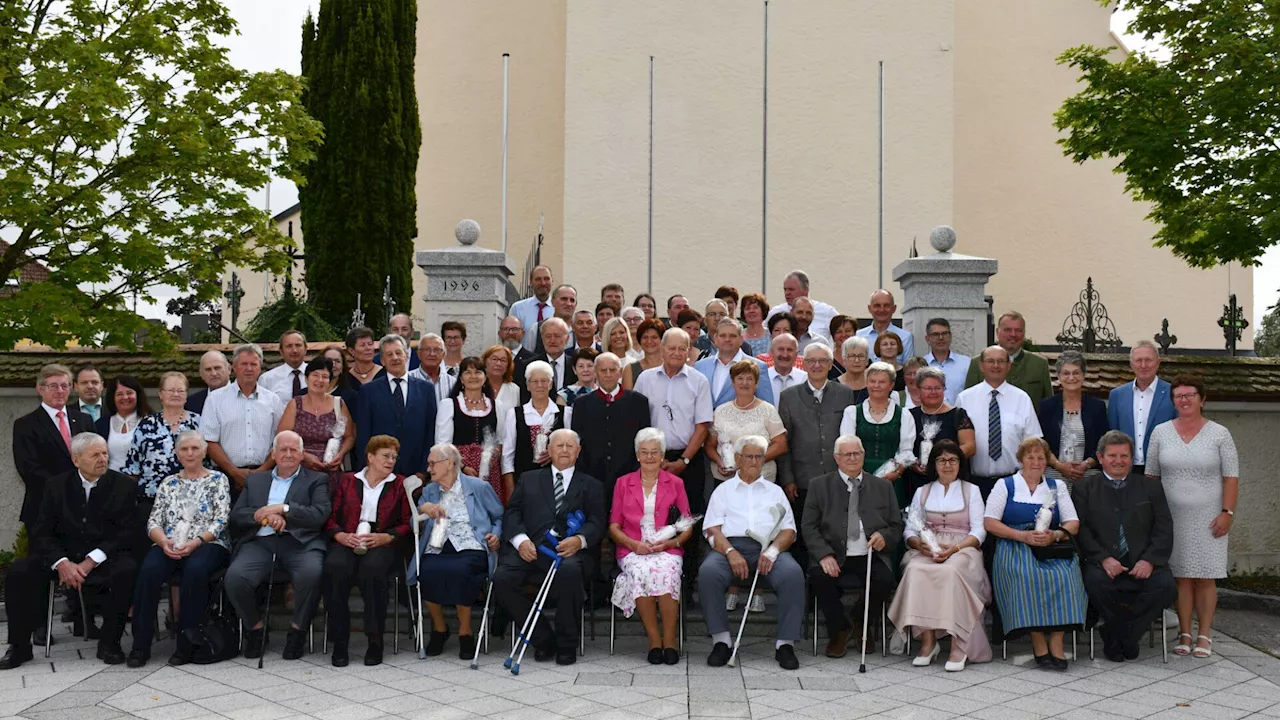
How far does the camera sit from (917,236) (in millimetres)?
20109

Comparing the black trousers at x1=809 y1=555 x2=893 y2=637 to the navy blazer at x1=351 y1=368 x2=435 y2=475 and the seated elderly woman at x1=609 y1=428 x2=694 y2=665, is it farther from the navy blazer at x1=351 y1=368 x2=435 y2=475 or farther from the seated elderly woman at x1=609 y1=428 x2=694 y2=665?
the navy blazer at x1=351 y1=368 x2=435 y2=475

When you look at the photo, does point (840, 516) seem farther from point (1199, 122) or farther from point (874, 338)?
point (1199, 122)

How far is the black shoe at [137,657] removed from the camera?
282 inches

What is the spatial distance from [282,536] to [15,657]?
1696 mm

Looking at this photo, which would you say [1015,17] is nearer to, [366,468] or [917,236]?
[917,236]

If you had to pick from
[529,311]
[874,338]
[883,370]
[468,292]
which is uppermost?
[468,292]

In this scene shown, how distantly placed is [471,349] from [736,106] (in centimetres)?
1107

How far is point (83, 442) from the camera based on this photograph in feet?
24.7

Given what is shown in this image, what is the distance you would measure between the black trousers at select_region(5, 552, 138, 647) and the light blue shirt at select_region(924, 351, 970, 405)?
19.1 feet

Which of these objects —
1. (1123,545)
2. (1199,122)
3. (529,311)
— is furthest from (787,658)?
(1199,122)

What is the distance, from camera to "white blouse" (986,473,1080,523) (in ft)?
24.6

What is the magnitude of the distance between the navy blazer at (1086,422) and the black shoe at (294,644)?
5132mm

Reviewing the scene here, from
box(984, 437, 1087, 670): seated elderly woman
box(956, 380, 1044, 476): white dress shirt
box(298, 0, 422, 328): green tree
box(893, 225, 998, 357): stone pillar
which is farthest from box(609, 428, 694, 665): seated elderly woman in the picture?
box(298, 0, 422, 328): green tree

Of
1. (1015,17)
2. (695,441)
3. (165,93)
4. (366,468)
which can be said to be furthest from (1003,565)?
(1015,17)
